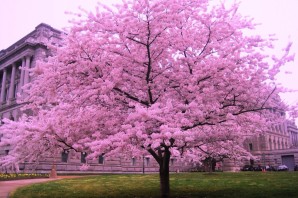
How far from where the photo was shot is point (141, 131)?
32.3ft

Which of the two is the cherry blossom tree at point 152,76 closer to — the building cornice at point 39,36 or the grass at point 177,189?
the grass at point 177,189

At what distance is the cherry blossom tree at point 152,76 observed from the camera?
12039 millimetres

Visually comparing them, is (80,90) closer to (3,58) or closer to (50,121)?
(50,121)

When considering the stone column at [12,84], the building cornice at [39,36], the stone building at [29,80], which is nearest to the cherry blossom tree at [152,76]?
the stone building at [29,80]

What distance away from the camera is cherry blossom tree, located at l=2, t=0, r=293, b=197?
1204 cm

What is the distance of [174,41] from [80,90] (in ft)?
14.3

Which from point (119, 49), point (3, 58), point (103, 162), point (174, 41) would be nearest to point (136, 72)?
point (119, 49)

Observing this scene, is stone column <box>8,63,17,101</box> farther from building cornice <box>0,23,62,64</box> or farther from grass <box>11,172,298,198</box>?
grass <box>11,172,298,198</box>

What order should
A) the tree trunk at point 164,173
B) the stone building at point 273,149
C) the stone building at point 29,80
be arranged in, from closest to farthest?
the tree trunk at point 164,173, the stone building at point 29,80, the stone building at point 273,149

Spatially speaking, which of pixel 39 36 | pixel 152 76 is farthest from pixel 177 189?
pixel 39 36

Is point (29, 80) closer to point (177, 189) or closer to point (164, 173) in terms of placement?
point (177, 189)

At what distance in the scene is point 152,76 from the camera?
13594 millimetres

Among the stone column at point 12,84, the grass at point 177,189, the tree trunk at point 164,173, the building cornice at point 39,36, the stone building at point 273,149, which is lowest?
the grass at point 177,189

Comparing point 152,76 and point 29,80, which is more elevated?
point 29,80
